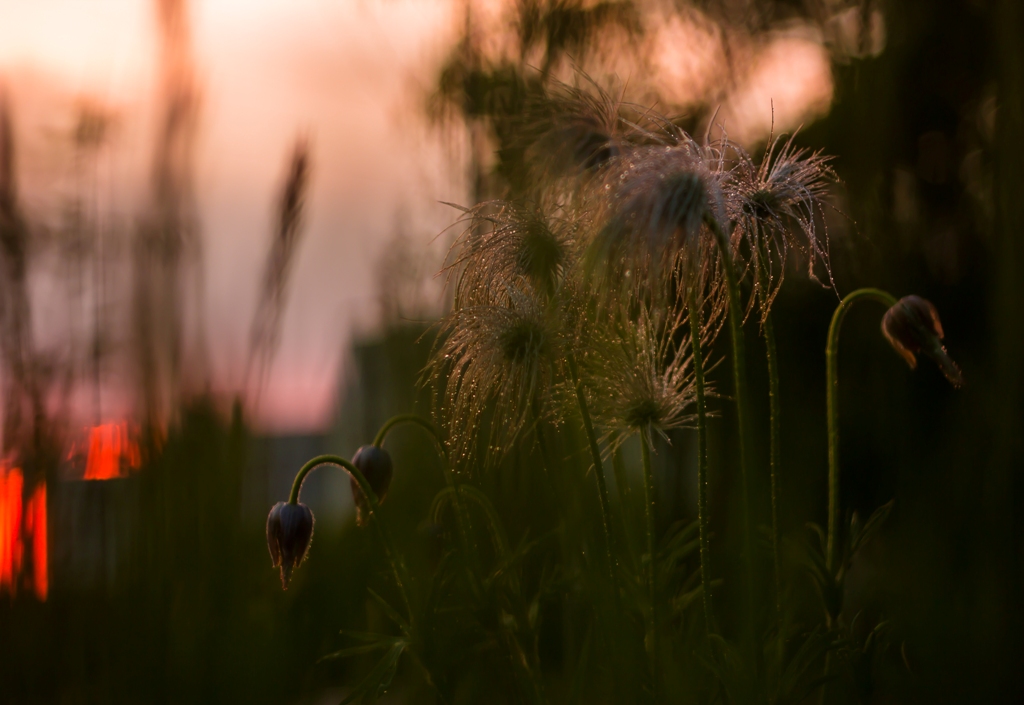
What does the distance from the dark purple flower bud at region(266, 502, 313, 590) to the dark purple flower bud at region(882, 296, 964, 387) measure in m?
0.89

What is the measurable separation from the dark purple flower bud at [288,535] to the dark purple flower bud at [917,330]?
89cm

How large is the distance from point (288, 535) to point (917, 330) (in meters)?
0.96

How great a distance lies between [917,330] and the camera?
41.7 inches

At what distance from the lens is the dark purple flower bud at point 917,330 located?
1047 millimetres

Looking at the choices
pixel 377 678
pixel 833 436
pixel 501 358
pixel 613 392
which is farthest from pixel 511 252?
pixel 377 678

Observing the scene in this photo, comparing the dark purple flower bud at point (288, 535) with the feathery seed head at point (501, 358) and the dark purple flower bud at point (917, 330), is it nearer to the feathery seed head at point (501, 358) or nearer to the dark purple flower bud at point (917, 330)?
the feathery seed head at point (501, 358)

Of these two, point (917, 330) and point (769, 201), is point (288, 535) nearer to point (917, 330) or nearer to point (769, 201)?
point (769, 201)

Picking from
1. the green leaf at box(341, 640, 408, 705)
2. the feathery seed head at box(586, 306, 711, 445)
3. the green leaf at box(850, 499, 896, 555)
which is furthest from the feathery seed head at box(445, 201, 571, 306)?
the green leaf at box(850, 499, 896, 555)

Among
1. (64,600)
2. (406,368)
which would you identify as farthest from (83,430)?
(406,368)

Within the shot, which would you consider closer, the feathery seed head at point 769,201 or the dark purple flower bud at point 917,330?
the feathery seed head at point 769,201

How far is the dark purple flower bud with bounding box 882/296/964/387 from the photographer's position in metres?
1.05

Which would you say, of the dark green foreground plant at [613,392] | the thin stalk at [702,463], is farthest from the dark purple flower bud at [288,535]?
the thin stalk at [702,463]

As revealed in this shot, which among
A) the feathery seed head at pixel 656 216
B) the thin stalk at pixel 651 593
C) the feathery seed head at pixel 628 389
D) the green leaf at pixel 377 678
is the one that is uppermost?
the feathery seed head at pixel 656 216

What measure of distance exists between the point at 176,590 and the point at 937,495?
3.06 ft
